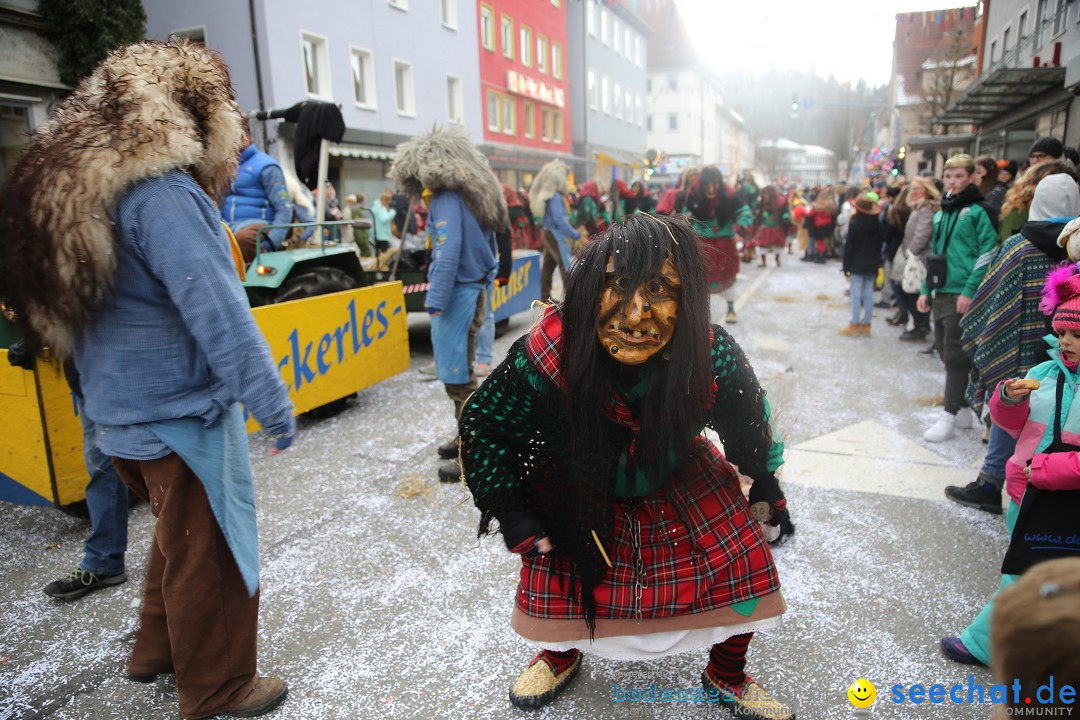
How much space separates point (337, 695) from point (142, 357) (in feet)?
4.17

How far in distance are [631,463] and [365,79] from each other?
802 inches

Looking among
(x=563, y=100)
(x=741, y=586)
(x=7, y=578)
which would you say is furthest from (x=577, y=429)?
(x=563, y=100)

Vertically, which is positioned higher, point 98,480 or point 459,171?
point 459,171

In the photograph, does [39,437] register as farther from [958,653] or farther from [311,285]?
[958,653]

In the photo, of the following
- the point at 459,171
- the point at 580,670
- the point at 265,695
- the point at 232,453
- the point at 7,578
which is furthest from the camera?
the point at 459,171

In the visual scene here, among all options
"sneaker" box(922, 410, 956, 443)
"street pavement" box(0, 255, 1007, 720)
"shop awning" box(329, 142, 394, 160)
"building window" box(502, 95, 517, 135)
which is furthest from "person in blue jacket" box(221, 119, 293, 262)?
"building window" box(502, 95, 517, 135)

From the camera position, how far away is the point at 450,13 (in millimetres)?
23344

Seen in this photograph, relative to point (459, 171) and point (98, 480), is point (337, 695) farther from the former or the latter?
point (459, 171)

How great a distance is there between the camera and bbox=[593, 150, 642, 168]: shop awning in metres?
35.6

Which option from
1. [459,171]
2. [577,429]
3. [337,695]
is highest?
[459,171]

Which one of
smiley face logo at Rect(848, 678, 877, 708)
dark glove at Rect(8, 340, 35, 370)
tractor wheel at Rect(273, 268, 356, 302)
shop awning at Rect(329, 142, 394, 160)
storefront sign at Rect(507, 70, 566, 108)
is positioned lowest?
smiley face logo at Rect(848, 678, 877, 708)

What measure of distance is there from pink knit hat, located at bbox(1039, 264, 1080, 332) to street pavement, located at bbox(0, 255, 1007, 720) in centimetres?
118

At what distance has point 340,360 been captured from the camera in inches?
197

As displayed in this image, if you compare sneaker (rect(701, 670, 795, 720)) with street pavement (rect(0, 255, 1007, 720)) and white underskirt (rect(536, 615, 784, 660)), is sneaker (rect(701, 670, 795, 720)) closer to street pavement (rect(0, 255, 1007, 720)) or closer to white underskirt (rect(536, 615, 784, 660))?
street pavement (rect(0, 255, 1007, 720))
